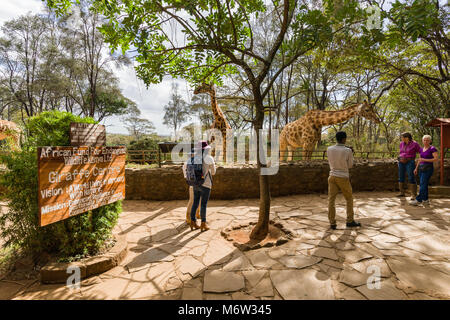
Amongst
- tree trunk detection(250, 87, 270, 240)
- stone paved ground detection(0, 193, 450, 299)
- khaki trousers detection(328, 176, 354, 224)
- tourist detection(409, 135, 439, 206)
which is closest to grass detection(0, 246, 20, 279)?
stone paved ground detection(0, 193, 450, 299)

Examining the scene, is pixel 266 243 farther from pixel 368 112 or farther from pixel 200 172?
pixel 368 112

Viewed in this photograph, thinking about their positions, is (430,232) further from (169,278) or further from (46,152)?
(46,152)

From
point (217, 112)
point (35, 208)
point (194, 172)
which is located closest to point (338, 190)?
point (194, 172)

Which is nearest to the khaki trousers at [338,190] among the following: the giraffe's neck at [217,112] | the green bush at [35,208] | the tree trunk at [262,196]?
the tree trunk at [262,196]

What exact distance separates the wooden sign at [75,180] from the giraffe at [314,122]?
578cm

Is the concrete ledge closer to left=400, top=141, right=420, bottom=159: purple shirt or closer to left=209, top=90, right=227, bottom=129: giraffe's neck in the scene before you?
left=400, top=141, right=420, bottom=159: purple shirt

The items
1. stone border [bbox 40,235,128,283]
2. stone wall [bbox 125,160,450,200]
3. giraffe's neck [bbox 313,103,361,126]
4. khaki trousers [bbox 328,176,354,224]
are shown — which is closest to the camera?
stone border [bbox 40,235,128,283]

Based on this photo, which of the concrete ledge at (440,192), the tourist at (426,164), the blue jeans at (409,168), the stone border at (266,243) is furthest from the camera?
the concrete ledge at (440,192)

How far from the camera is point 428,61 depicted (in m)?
9.20

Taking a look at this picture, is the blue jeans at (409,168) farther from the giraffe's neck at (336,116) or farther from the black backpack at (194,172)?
the black backpack at (194,172)

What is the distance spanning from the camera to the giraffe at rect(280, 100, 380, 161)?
22.4 ft

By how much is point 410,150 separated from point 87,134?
6887mm

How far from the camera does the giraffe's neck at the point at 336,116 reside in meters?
7.19
